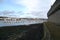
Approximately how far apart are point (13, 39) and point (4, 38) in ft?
2.89

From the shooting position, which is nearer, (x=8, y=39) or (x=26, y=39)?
(x=8, y=39)

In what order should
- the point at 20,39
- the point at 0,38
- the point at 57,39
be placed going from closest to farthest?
the point at 57,39, the point at 0,38, the point at 20,39

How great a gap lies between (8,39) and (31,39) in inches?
131

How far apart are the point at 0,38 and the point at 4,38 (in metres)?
0.51

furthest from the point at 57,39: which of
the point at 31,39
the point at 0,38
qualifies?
the point at 31,39

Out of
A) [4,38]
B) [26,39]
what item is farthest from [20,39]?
[4,38]

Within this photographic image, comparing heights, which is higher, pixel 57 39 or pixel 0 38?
pixel 57 39

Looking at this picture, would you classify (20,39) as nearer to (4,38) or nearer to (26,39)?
(26,39)

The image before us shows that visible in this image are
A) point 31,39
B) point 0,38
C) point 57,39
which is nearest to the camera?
point 57,39

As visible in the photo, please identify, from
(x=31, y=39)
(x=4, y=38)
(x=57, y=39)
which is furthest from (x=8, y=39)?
(x=57, y=39)

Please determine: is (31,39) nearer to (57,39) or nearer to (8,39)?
(8,39)

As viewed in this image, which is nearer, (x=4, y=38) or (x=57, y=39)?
(x=57, y=39)

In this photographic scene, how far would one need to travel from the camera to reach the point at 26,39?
16.6 metres

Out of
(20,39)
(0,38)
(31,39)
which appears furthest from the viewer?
(31,39)
